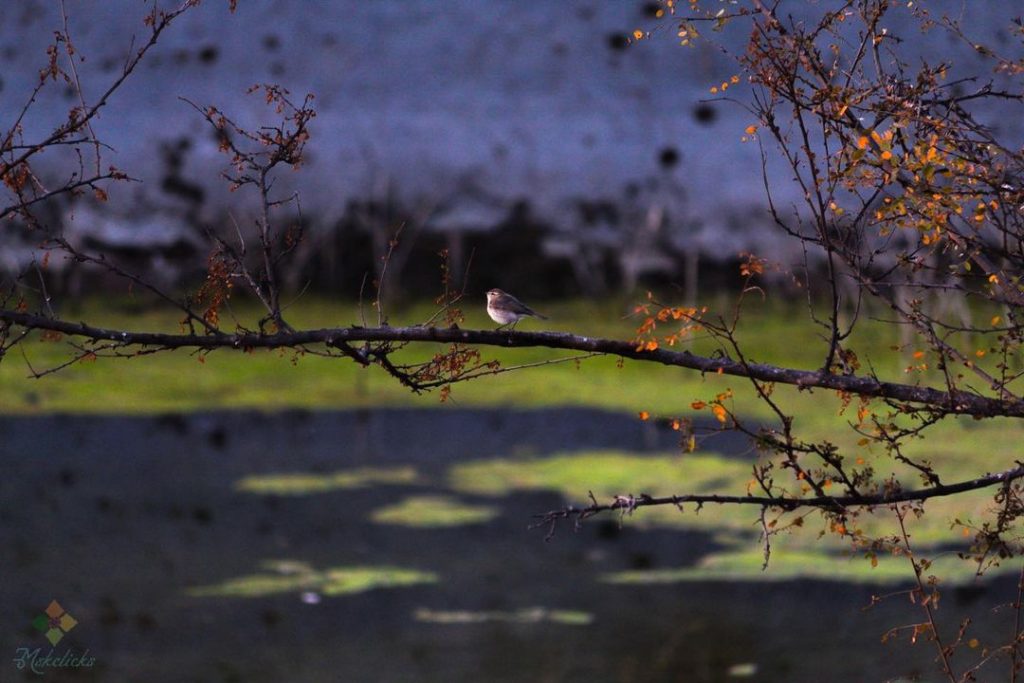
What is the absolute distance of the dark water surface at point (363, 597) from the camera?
11.4m

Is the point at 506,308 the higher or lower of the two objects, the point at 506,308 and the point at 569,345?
the higher

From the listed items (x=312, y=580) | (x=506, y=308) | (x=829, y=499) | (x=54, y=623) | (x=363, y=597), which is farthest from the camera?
(x=312, y=580)

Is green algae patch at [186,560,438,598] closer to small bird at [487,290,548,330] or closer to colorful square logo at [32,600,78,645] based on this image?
colorful square logo at [32,600,78,645]

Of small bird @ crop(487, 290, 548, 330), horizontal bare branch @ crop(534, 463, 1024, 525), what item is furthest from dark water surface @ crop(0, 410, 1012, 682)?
horizontal bare branch @ crop(534, 463, 1024, 525)

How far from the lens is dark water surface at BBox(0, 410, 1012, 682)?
11.4 meters

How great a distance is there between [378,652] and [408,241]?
22.9 meters

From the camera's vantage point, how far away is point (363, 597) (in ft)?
43.3

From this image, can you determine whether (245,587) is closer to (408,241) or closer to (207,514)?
(207,514)

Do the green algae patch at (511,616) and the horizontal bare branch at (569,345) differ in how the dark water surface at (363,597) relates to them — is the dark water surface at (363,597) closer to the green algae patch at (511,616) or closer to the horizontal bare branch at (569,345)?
the green algae patch at (511,616)

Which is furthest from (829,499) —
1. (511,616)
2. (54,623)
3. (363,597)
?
(54,623)

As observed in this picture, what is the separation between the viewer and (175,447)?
19.5 metres

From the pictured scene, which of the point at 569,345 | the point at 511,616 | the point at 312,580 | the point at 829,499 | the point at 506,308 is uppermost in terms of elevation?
the point at 506,308

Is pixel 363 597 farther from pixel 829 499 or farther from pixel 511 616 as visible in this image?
pixel 829 499

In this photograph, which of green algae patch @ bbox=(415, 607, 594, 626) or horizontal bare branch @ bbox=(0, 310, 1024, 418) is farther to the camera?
green algae patch @ bbox=(415, 607, 594, 626)
